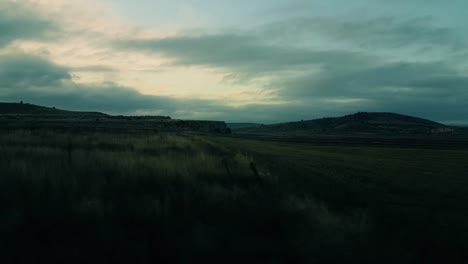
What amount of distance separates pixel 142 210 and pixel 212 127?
14485 cm

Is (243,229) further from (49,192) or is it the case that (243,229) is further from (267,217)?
(49,192)

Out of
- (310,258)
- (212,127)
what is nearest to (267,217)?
(310,258)

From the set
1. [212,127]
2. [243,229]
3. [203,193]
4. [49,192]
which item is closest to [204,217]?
[243,229]

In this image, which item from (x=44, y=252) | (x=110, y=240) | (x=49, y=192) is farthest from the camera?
(x=49, y=192)

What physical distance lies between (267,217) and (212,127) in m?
144

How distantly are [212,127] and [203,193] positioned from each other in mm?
142996

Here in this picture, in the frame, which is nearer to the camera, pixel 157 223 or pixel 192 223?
pixel 157 223

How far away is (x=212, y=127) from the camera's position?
152625 millimetres

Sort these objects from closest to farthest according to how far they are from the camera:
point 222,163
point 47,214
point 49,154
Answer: point 47,214
point 49,154
point 222,163

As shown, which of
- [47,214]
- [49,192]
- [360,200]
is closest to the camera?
[47,214]

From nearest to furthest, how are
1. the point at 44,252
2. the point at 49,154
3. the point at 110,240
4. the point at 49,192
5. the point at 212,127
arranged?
the point at 44,252 < the point at 110,240 < the point at 49,192 < the point at 49,154 < the point at 212,127

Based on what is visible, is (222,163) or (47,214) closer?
(47,214)

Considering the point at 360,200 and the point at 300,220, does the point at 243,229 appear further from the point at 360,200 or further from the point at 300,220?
the point at 360,200

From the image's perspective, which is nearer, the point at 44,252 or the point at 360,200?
the point at 44,252
